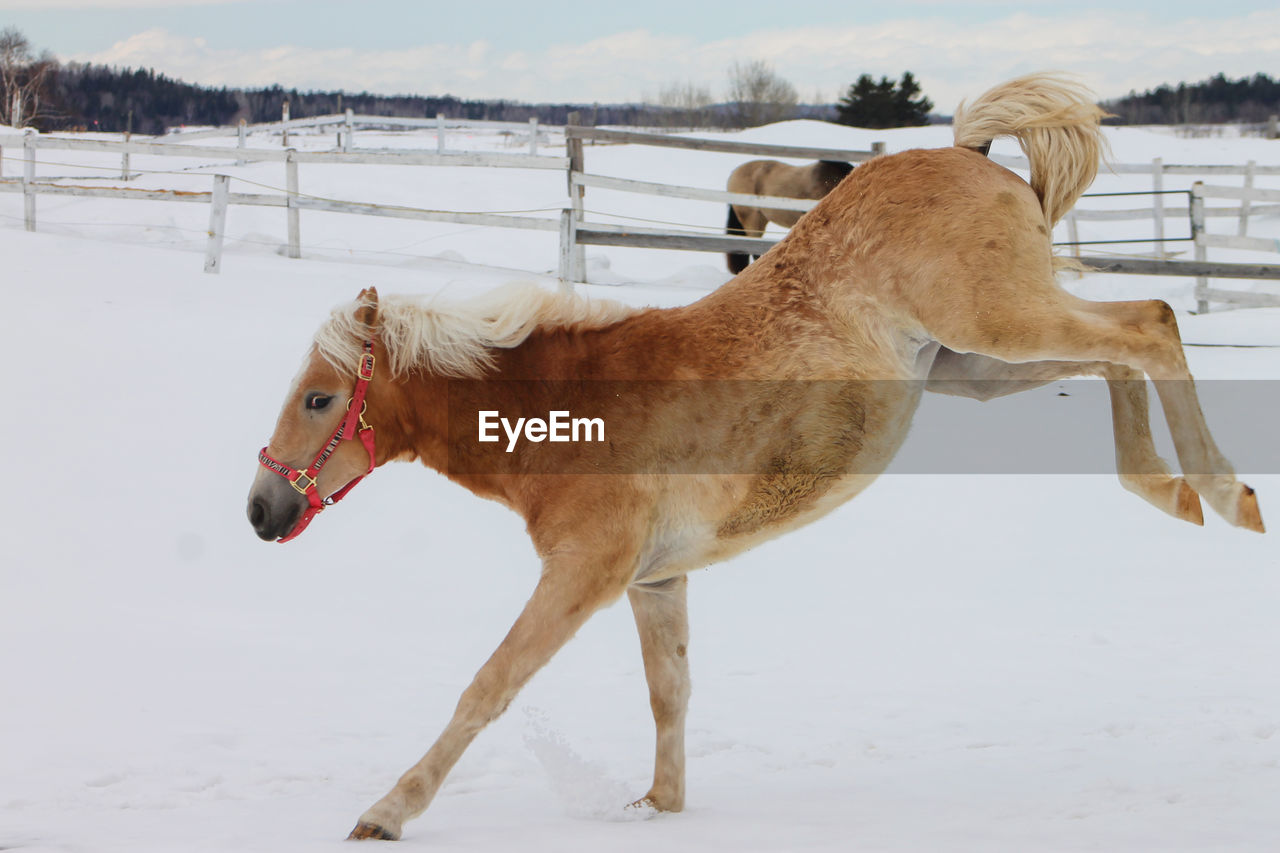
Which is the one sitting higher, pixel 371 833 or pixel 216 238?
pixel 216 238

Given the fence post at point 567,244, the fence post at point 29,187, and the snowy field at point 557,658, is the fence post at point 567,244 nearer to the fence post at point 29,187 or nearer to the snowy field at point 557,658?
the snowy field at point 557,658

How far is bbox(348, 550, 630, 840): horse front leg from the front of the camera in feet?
9.47

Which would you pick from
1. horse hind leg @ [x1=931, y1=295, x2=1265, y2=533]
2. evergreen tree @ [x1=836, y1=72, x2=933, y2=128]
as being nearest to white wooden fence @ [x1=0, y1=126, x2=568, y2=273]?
horse hind leg @ [x1=931, y1=295, x2=1265, y2=533]

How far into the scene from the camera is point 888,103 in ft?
118

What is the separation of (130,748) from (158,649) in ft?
3.51

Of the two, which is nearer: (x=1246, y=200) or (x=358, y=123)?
(x=1246, y=200)

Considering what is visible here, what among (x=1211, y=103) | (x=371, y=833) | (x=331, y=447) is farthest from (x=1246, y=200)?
(x=1211, y=103)

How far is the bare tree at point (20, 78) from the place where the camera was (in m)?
41.6

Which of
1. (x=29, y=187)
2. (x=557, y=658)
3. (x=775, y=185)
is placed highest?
(x=775, y=185)

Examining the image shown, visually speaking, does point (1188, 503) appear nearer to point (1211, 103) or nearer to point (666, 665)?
point (666, 665)

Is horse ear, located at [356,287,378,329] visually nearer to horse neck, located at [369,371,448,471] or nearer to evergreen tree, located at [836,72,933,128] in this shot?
horse neck, located at [369,371,448,471]

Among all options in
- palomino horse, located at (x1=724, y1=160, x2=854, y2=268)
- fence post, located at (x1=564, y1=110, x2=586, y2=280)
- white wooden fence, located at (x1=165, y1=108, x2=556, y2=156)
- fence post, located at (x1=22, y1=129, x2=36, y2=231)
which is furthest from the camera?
white wooden fence, located at (x1=165, y1=108, x2=556, y2=156)

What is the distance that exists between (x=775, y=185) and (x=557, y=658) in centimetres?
1077

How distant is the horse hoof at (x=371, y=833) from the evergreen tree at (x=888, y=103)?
3609cm
